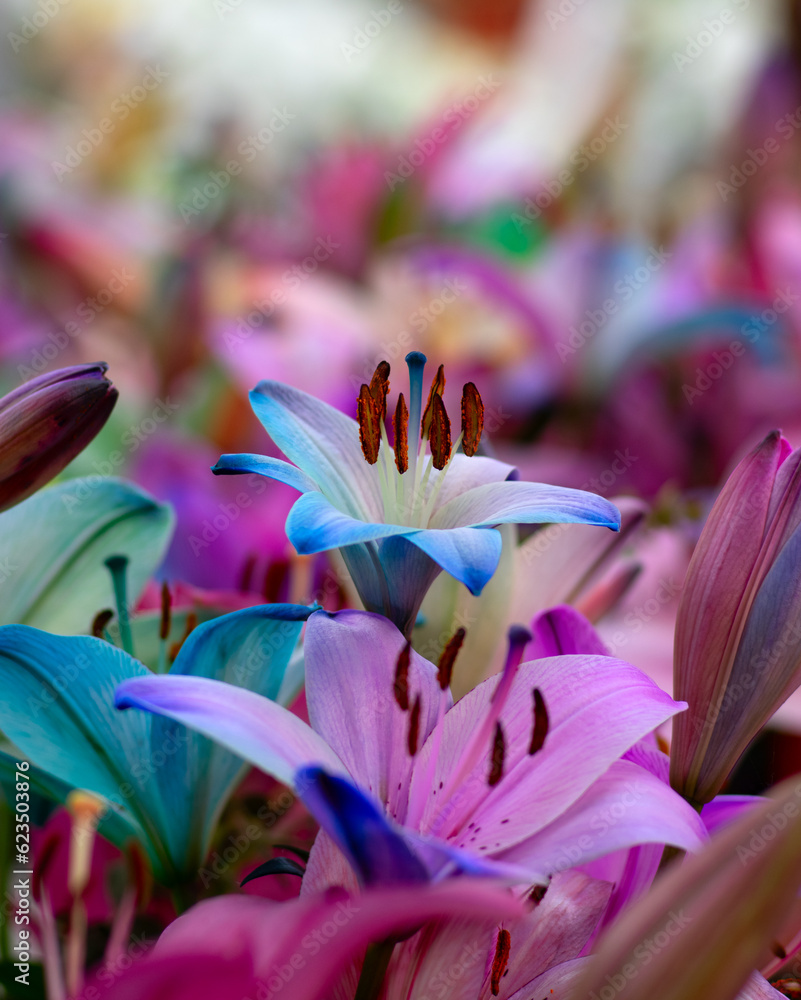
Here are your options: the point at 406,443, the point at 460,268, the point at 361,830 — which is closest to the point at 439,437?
the point at 406,443

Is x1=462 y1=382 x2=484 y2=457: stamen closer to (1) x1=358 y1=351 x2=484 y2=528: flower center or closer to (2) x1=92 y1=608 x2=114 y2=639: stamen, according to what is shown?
(1) x1=358 y1=351 x2=484 y2=528: flower center

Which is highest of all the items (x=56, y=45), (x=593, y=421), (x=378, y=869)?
(x=56, y=45)

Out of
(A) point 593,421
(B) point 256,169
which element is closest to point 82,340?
(A) point 593,421

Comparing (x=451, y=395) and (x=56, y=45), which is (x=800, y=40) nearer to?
(x=451, y=395)

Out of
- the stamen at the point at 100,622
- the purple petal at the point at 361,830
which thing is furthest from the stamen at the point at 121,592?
the purple petal at the point at 361,830

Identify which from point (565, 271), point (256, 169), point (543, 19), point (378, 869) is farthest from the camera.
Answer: point (543, 19)

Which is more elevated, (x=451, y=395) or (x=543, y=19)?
(x=543, y=19)

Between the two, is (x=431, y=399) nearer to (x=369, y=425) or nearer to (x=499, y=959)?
(x=369, y=425)

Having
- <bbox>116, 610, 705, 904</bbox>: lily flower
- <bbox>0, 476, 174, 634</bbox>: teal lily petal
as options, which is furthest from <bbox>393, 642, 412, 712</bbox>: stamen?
<bbox>0, 476, 174, 634</bbox>: teal lily petal
